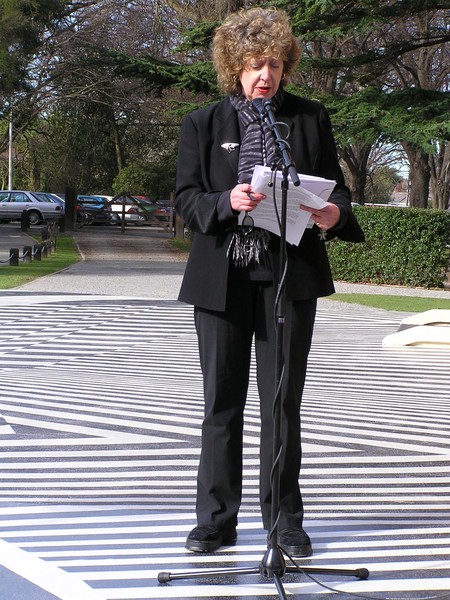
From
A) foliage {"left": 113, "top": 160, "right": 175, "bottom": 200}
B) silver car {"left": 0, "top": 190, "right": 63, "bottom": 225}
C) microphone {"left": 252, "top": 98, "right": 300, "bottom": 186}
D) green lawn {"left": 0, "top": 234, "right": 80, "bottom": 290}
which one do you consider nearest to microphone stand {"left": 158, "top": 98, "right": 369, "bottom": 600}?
microphone {"left": 252, "top": 98, "right": 300, "bottom": 186}

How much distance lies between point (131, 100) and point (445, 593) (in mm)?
41002

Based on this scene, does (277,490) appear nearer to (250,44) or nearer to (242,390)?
(242,390)

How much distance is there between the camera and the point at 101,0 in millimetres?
41125

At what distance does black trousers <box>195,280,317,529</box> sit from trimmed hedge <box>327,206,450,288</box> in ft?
63.0

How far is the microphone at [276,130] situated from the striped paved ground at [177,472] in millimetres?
1454

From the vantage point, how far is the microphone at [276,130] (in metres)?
4.05

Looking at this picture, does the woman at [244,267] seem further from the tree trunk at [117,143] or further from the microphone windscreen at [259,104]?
the tree trunk at [117,143]

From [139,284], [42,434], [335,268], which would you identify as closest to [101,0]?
[335,268]

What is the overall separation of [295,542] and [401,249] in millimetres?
19488

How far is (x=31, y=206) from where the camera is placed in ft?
167

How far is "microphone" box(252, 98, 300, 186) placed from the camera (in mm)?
4051

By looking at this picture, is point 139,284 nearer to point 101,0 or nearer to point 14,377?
point 14,377

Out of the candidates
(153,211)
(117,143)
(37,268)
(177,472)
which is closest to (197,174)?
(177,472)

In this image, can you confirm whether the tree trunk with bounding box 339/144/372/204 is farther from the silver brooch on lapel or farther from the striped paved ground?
the silver brooch on lapel
